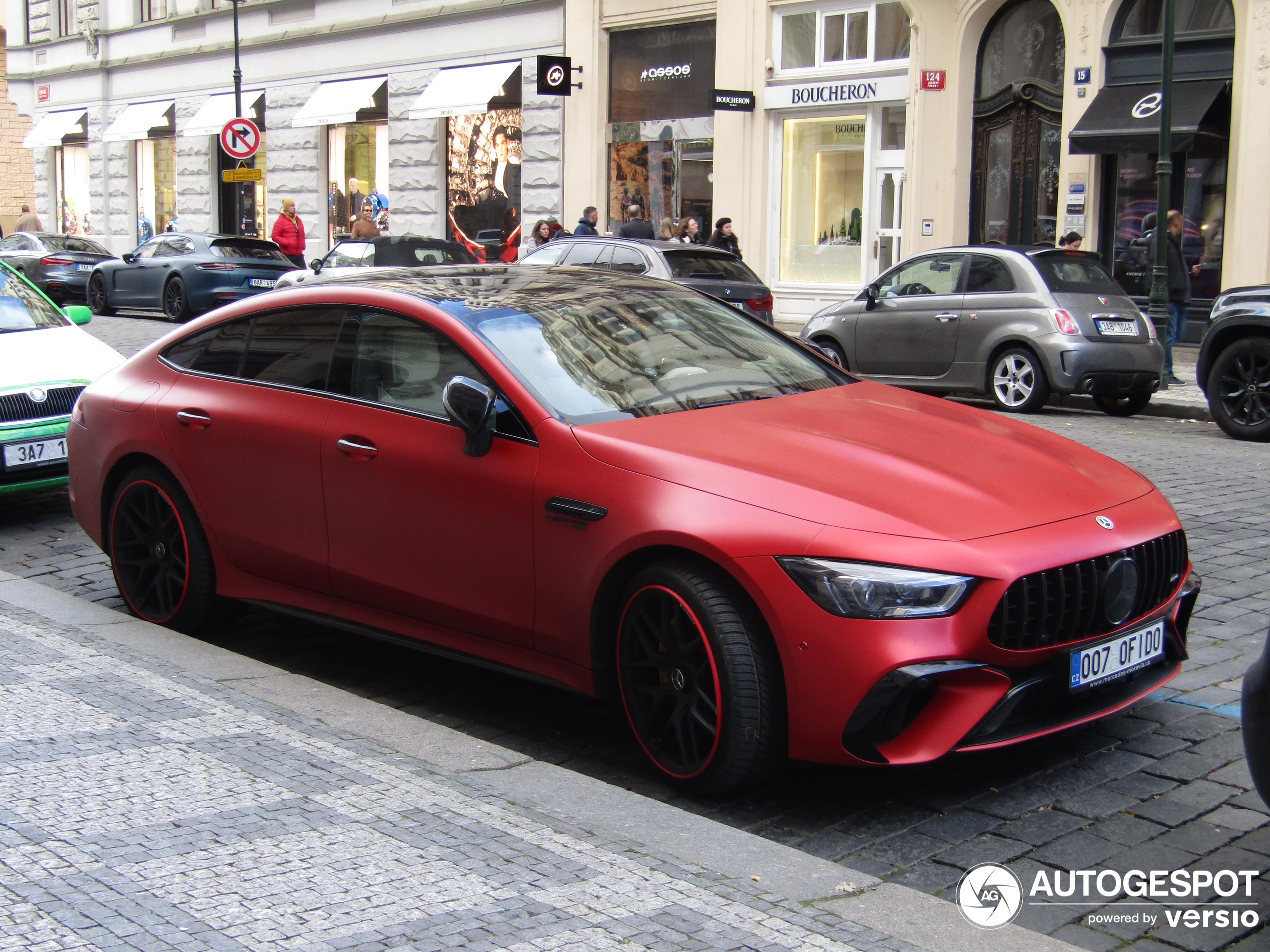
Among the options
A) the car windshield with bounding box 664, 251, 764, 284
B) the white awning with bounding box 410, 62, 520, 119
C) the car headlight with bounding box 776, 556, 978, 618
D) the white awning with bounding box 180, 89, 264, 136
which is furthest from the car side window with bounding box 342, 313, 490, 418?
the white awning with bounding box 180, 89, 264, 136

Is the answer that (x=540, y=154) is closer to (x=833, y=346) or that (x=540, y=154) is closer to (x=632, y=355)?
(x=833, y=346)

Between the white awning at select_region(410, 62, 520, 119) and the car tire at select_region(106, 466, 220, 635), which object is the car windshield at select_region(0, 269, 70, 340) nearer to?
the car tire at select_region(106, 466, 220, 635)

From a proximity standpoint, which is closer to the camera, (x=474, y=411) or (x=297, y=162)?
(x=474, y=411)

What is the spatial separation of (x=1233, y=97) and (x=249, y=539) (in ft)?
52.6

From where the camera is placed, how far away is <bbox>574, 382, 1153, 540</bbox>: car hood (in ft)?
13.0

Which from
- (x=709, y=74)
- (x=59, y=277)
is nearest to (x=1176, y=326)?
(x=709, y=74)

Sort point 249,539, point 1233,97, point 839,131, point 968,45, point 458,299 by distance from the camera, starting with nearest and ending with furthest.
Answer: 1. point 458,299
2. point 249,539
3. point 1233,97
4. point 968,45
5. point 839,131

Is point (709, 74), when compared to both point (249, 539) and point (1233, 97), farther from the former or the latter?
point (249, 539)

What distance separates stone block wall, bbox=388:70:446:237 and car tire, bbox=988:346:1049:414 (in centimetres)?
1721

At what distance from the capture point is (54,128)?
41.5 meters

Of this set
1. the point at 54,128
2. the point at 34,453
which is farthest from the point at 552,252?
the point at 54,128

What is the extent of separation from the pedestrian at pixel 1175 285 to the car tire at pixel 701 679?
12951 mm

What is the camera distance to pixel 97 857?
3.30 metres

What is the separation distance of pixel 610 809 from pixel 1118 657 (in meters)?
1.51
